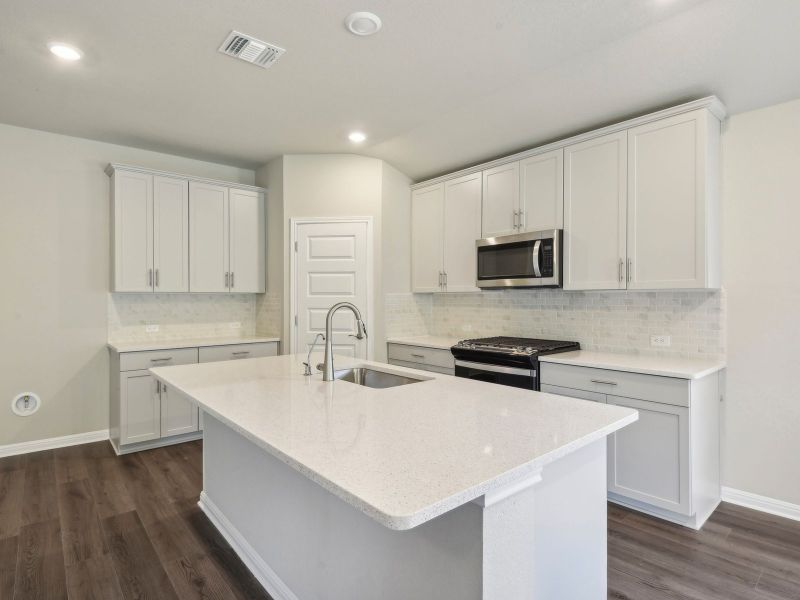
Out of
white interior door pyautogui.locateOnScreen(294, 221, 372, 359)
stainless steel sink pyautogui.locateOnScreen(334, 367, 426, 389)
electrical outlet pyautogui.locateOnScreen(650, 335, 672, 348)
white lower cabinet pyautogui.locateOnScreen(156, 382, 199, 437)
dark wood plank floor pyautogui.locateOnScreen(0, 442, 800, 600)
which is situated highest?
white interior door pyautogui.locateOnScreen(294, 221, 372, 359)

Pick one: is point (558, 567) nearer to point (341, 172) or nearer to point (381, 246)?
point (381, 246)

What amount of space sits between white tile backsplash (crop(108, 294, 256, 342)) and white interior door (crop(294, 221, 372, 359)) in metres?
0.85

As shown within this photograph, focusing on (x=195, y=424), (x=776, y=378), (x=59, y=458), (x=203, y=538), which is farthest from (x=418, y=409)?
(x=59, y=458)

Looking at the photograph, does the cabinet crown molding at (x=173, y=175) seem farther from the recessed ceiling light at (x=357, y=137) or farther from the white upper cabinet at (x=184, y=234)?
the recessed ceiling light at (x=357, y=137)

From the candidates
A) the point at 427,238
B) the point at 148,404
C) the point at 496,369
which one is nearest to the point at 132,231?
the point at 148,404

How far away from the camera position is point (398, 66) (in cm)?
274

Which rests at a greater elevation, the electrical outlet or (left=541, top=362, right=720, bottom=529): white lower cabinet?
the electrical outlet

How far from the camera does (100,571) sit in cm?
215

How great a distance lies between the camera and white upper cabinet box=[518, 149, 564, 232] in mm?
3363

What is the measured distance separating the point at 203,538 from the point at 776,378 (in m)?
3.39

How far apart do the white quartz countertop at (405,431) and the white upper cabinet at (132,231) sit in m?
2.08

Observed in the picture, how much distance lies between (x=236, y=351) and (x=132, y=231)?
136cm

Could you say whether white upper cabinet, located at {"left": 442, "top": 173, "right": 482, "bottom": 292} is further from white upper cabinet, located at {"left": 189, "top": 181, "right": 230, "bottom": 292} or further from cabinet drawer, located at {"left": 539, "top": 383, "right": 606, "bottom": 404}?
white upper cabinet, located at {"left": 189, "top": 181, "right": 230, "bottom": 292}

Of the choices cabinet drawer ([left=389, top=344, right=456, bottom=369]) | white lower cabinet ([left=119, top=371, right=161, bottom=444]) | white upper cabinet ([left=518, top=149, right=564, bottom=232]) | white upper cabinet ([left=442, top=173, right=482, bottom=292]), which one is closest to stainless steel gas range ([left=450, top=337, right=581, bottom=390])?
cabinet drawer ([left=389, top=344, right=456, bottom=369])
